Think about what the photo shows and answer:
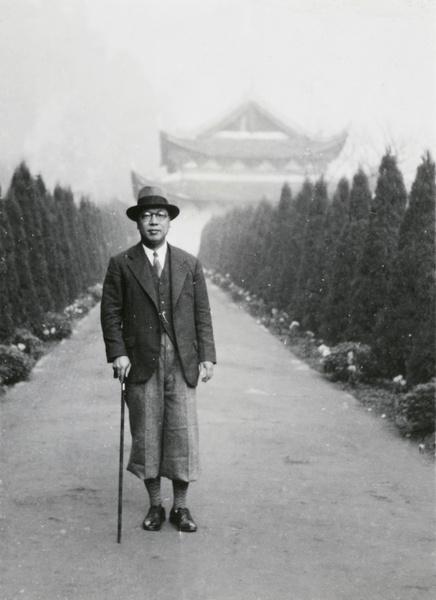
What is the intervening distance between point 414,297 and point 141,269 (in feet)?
12.3

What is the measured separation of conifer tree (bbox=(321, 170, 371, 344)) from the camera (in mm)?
9312

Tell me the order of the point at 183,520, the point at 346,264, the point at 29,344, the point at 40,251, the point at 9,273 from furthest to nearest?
1. the point at 40,251
2. the point at 346,264
3. the point at 9,273
4. the point at 29,344
5. the point at 183,520

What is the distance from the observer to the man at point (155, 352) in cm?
395

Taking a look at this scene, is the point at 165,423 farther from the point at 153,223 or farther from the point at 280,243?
the point at 280,243

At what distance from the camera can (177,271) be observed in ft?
13.3

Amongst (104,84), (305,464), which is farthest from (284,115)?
(305,464)

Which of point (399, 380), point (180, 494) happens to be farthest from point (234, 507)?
point (399, 380)

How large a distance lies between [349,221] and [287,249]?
10.4 feet

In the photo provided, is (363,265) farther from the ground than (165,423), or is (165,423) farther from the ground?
(363,265)

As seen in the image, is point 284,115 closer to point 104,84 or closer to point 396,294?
point 104,84

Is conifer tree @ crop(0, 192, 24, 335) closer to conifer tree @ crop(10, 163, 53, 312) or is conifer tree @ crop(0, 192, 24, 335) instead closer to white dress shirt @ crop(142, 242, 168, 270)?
conifer tree @ crop(10, 163, 53, 312)

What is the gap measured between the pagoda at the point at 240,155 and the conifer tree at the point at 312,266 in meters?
20.0

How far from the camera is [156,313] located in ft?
13.0

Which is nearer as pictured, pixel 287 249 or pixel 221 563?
pixel 221 563
